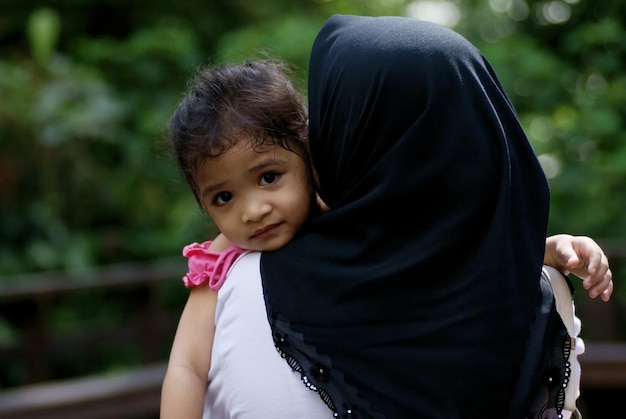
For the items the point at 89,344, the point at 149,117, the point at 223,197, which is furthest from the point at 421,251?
the point at 149,117

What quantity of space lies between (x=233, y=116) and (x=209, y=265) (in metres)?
0.24

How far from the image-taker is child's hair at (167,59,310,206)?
4.93ft

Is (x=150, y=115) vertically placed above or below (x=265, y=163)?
below

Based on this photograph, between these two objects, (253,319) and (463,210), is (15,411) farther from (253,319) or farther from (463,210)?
(463,210)

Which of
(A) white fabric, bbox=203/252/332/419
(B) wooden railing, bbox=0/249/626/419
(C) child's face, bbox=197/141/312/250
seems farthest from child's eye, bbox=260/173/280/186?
(B) wooden railing, bbox=0/249/626/419

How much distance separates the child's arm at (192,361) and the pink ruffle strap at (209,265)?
0.02 metres

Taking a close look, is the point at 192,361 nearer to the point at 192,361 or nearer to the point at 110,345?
the point at 192,361

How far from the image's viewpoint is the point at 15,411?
3512mm

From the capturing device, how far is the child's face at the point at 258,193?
1.49 meters

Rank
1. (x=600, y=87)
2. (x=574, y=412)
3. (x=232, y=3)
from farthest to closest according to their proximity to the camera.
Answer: (x=232, y=3), (x=600, y=87), (x=574, y=412)

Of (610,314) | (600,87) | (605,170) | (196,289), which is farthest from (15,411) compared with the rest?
(600,87)

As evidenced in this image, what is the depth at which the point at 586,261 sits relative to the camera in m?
1.49

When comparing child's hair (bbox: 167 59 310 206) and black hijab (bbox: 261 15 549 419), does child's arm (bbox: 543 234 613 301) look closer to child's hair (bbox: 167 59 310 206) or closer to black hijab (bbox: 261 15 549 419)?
black hijab (bbox: 261 15 549 419)

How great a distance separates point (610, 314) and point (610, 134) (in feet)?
4.12
